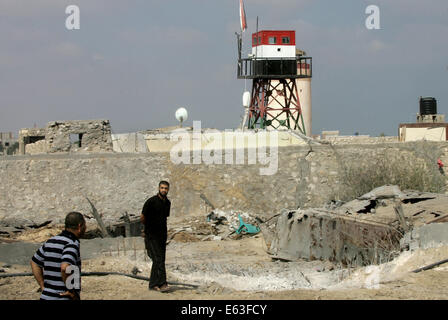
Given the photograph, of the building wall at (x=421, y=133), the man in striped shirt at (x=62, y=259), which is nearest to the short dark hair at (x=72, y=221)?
the man in striped shirt at (x=62, y=259)

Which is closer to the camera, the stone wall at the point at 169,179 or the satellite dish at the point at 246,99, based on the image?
the stone wall at the point at 169,179

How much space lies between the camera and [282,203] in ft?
56.7

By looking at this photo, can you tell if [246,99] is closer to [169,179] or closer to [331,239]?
[169,179]

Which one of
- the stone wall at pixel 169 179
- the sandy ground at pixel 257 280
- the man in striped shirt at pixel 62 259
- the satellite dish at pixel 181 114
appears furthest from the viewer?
the satellite dish at pixel 181 114

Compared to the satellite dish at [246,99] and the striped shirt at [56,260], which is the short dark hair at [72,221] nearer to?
the striped shirt at [56,260]

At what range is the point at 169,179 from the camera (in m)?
17.0

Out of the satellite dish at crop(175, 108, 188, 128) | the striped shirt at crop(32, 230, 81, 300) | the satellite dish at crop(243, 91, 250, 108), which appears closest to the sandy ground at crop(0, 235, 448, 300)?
the striped shirt at crop(32, 230, 81, 300)

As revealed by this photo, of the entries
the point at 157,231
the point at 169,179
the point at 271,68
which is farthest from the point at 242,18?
the point at 157,231

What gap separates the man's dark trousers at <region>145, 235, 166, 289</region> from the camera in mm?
8078

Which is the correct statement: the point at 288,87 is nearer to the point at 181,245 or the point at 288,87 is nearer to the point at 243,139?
the point at 243,139

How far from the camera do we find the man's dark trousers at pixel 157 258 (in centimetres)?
808
